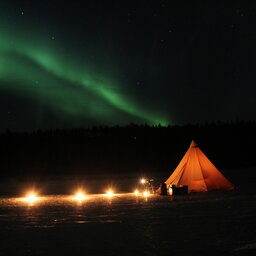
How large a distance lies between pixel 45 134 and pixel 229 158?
86.1 feet

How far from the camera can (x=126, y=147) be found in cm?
8269

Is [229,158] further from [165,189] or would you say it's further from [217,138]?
[165,189]

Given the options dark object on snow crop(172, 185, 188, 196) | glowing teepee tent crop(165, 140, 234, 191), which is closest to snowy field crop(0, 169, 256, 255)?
dark object on snow crop(172, 185, 188, 196)

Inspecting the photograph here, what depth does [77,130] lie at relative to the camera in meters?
86.7

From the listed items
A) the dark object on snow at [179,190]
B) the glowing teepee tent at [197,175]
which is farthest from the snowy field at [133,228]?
the glowing teepee tent at [197,175]

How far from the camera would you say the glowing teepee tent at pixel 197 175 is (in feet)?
83.4

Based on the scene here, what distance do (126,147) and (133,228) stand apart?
69612mm

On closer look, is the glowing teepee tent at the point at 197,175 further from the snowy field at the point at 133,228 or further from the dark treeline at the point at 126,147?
the dark treeline at the point at 126,147

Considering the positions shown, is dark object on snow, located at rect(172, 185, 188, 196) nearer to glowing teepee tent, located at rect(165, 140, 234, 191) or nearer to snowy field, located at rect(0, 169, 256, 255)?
glowing teepee tent, located at rect(165, 140, 234, 191)

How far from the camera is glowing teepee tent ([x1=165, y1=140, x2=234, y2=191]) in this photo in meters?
25.4

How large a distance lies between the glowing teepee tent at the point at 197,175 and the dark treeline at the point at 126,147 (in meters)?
48.0

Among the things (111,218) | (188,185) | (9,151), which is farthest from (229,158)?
(111,218)

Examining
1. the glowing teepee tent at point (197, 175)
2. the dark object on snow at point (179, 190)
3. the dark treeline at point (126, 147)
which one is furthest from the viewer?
the dark treeline at point (126, 147)

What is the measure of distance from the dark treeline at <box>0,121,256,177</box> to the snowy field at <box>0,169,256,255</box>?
183ft
